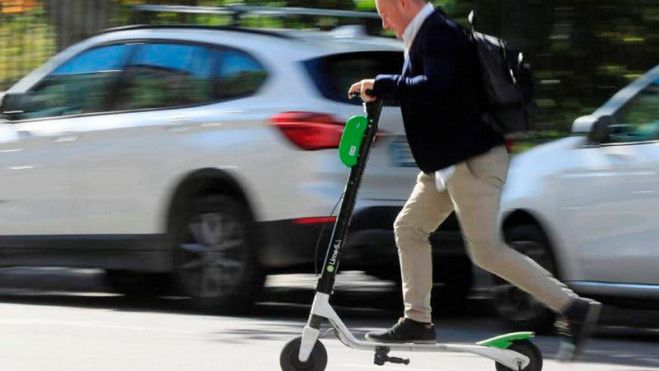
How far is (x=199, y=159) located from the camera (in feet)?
31.2

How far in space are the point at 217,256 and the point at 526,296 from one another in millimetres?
1953

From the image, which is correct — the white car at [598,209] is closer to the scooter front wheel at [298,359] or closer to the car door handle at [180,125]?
the car door handle at [180,125]

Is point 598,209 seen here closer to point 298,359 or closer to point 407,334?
point 407,334

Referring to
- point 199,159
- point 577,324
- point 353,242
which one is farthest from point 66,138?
point 577,324

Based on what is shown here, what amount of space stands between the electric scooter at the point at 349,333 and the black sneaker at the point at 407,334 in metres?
0.05

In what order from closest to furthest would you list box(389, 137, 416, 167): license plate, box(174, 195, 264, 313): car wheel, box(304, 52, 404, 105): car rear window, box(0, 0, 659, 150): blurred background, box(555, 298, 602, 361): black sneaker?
box(555, 298, 602, 361): black sneaker
box(389, 137, 416, 167): license plate
box(304, 52, 404, 105): car rear window
box(174, 195, 264, 313): car wheel
box(0, 0, 659, 150): blurred background

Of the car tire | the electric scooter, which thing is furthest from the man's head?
the car tire

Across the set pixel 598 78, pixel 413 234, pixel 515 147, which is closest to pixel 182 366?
pixel 413 234

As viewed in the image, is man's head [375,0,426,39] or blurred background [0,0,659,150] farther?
blurred background [0,0,659,150]

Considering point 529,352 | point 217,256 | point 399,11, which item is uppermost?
point 399,11

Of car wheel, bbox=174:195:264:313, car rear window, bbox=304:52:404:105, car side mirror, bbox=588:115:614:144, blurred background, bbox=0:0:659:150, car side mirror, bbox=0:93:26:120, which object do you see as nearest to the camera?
car side mirror, bbox=588:115:614:144

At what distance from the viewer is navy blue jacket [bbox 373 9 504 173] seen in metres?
6.15

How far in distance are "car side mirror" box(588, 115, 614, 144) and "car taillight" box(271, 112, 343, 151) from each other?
142 cm

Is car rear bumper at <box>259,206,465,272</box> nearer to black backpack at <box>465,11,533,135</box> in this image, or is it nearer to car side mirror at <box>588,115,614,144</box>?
car side mirror at <box>588,115,614,144</box>
